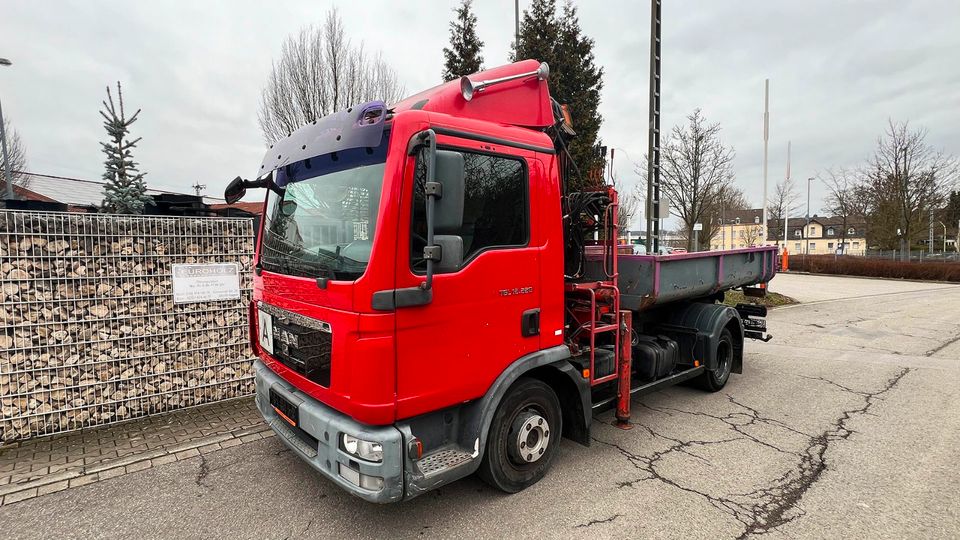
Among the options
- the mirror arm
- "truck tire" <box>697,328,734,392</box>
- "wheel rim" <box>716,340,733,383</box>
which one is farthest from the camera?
"wheel rim" <box>716,340,733,383</box>

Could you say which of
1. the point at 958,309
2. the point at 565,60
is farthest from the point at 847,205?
the point at 565,60

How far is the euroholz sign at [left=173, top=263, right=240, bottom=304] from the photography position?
468 centimetres

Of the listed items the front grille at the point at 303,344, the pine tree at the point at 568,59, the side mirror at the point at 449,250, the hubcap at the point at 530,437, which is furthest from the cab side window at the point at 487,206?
the pine tree at the point at 568,59

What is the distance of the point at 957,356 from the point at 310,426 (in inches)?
381

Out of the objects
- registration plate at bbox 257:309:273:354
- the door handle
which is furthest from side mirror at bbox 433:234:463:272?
registration plate at bbox 257:309:273:354

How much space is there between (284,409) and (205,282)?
7.86 feet

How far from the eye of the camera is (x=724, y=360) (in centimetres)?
575

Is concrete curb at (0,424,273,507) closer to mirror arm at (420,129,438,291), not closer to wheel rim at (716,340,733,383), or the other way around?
mirror arm at (420,129,438,291)

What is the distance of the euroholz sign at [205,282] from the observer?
468 cm

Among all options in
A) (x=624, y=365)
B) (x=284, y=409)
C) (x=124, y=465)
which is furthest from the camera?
(x=624, y=365)

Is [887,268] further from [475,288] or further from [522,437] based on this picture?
[475,288]

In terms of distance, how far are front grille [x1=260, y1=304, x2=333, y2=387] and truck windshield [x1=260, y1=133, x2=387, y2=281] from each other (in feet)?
1.00

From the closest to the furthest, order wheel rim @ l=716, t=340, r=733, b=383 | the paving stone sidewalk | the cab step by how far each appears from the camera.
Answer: the cab step
the paving stone sidewalk
wheel rim @ l=716, t=340, r=733, b=383

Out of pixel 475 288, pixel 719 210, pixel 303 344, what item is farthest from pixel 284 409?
pixel 719 210
